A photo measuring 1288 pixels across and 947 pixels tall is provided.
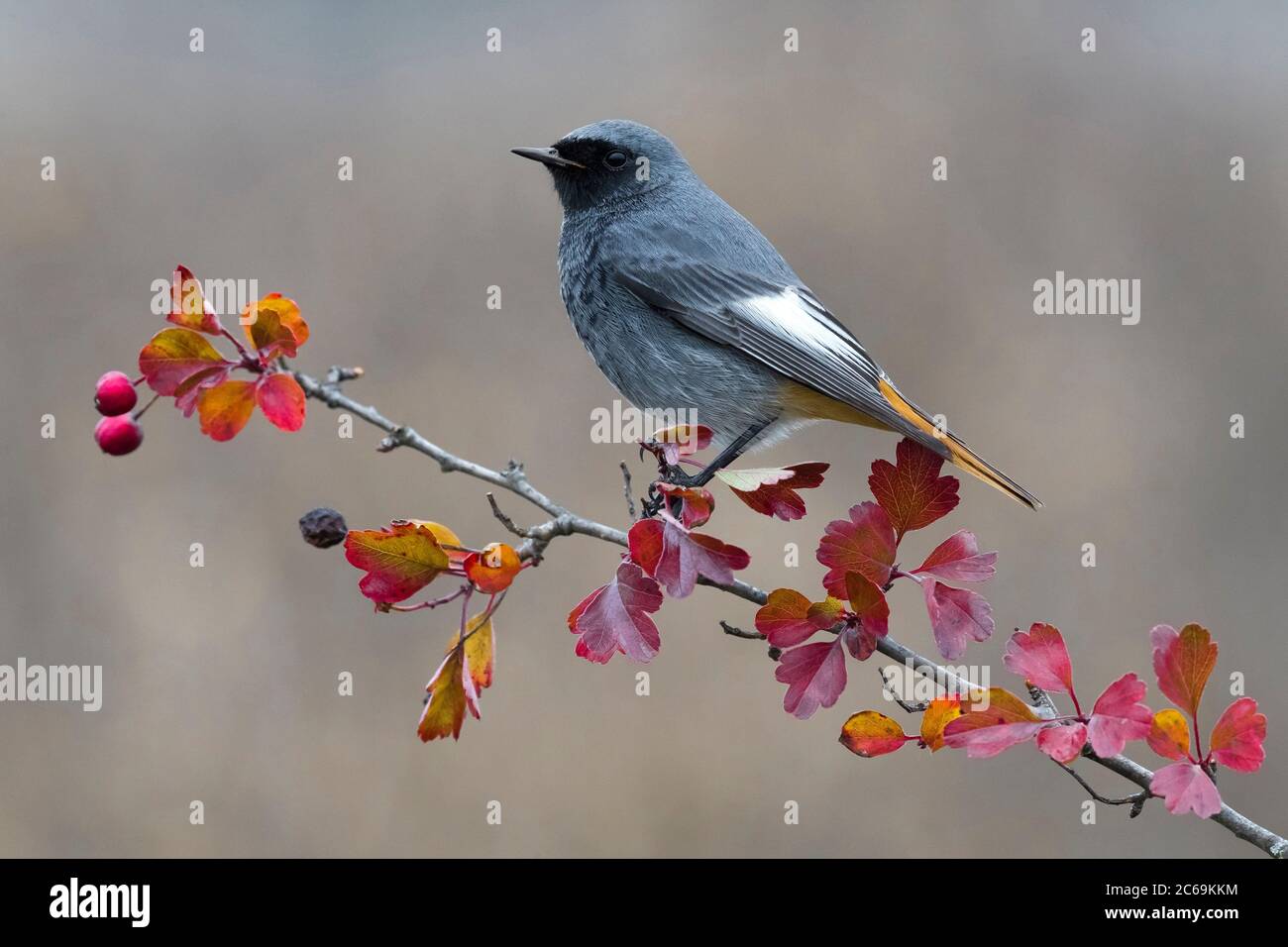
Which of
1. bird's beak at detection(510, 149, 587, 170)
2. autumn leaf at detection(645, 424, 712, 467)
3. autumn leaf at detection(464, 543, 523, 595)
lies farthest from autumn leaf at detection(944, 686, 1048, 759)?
bird's beak at detection(510, 149, 587, 170)

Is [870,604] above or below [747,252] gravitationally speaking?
below

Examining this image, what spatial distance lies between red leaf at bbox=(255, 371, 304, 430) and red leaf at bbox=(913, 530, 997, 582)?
1110 mm

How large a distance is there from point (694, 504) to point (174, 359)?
0.95 metres

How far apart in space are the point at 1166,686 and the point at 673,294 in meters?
2.00

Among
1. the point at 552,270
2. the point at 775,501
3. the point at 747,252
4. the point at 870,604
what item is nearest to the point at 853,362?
the point at 747,252

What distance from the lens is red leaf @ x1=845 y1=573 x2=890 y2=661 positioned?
186 centimetres

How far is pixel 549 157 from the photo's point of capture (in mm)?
3502

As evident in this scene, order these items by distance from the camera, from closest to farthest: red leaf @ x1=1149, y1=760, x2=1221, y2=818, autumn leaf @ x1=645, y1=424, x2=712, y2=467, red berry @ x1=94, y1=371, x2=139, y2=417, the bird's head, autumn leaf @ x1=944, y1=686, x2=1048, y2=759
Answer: red leaf @ x1=1149, y1=760, x2=1221, y2=818
autumn leaf @ x1=944, y1=686, x2=1048, y2=759
red berry @ x1=94, y1=371, x2=139, y2=417
autumn leaf @ x1=645, y1=424, x2=712, y2=467
the bird's head

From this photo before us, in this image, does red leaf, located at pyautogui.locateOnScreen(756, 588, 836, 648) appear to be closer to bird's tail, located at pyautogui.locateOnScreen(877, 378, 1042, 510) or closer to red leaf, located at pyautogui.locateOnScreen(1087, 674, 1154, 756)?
red leaf, located at pyautogui.locateOnScreen(1087, 674, 1154, 756)

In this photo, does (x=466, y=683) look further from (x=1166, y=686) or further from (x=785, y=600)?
(x=1166, y=686)

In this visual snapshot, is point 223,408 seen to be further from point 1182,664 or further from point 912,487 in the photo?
point 1182,664

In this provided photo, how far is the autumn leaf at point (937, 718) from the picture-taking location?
1791 mm

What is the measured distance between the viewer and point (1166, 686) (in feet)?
5.45

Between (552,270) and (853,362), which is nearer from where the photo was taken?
(853,362)
